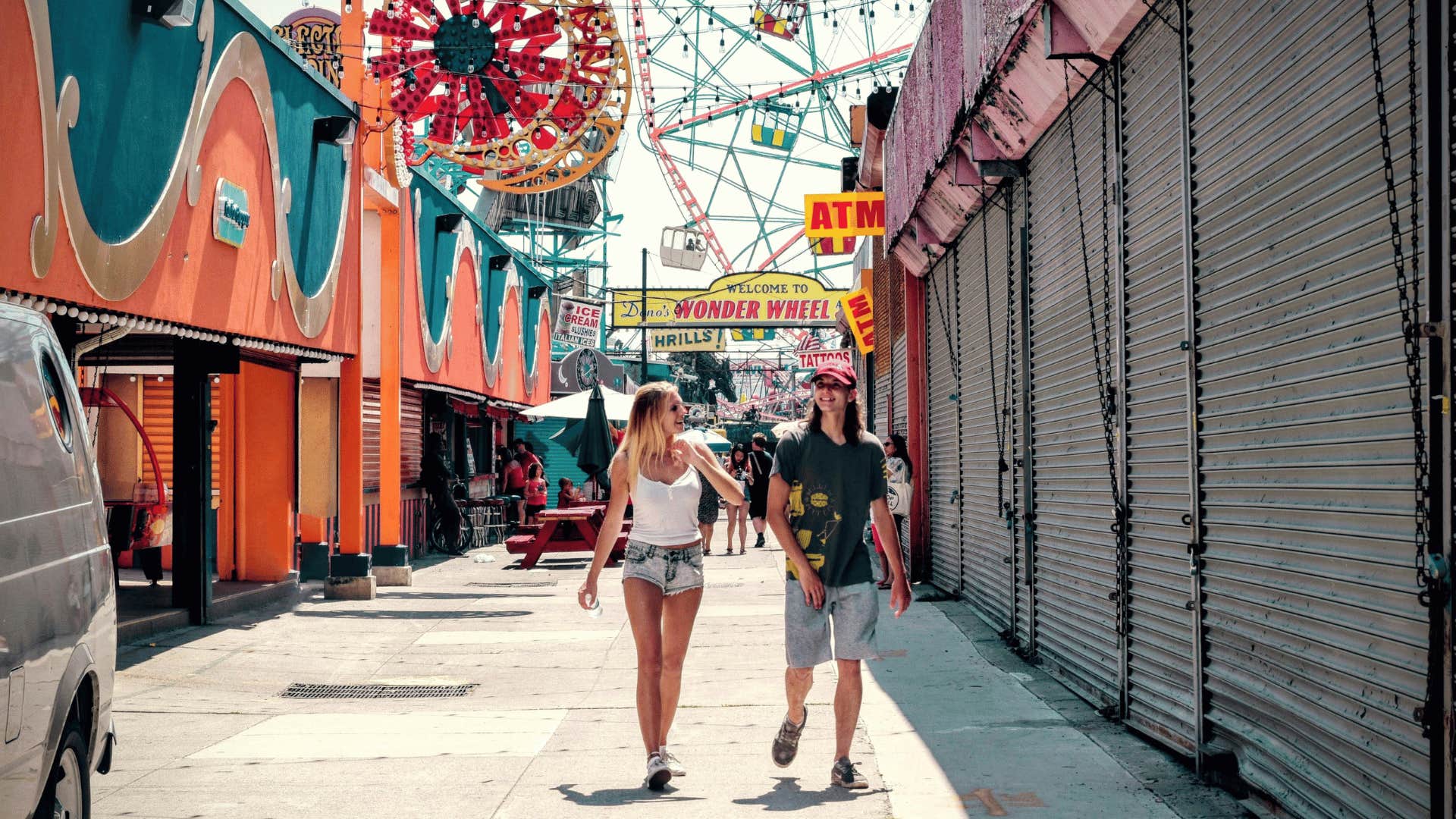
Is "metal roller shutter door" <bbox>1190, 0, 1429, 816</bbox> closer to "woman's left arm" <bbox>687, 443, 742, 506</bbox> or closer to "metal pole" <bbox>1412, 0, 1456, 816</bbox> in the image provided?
"metal pole" <bbox>1412, 0, 1456, 816</bbox>

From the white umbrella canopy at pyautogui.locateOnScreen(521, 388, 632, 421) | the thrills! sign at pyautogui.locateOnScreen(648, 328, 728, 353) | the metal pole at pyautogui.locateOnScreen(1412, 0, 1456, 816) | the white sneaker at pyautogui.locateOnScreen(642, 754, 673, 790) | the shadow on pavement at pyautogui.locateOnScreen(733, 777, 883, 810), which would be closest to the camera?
the metal pole at pyautogui.locateOnScreen(1412, 0, 1456, 816)

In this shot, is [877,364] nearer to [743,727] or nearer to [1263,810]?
[743,727]

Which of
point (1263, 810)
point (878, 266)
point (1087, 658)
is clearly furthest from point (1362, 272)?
point (878, 266)

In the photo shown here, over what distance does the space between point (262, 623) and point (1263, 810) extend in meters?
9.59

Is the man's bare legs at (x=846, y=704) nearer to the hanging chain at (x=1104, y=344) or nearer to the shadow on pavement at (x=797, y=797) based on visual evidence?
the shadow on pavement at (x=797, y=797)

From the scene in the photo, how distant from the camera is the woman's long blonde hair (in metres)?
6.50

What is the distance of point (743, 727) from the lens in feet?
25.7

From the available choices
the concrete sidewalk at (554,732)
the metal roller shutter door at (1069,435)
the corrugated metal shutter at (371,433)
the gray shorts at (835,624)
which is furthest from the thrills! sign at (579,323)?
the gray shorts at (835,624)

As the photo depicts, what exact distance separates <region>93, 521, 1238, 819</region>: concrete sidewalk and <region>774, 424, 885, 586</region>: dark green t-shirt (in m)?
0.97

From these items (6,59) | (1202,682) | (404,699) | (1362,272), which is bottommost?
(404,699)

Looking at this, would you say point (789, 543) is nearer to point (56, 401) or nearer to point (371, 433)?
point (56, 401)

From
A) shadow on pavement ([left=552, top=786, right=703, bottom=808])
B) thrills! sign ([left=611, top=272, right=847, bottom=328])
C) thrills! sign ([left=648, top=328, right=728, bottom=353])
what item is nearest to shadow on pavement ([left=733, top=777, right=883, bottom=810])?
shadow on pavement ([left=552, top=786, right=703, bottom=808])

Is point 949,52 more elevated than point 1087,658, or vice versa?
point 949,52

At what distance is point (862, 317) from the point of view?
69.9ft
